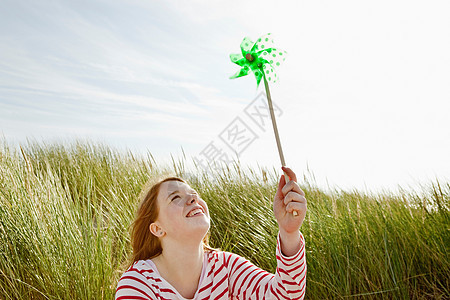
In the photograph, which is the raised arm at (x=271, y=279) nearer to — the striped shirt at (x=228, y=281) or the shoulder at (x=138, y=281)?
the striped shirt at (x=228, y=281)

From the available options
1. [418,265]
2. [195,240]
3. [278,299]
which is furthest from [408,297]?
[195,240]

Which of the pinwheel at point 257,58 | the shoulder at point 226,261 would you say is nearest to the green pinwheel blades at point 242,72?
the pinwheel at point 257,58

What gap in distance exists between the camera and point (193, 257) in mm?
1808

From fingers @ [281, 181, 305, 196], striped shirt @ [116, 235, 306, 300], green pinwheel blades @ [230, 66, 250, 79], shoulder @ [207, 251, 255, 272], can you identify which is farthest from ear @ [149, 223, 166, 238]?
green pinwheel blades @ [230, 66, 250, 79]

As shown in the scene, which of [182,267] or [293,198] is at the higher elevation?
[293,198]

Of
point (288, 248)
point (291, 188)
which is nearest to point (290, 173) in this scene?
point (291, 188)

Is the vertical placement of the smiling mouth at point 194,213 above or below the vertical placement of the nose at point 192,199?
below

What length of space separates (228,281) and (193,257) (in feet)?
0.70

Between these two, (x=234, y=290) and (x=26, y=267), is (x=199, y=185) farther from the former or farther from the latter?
(x=234, y=290)

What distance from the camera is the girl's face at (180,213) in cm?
176

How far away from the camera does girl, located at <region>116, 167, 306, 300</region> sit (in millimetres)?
1658

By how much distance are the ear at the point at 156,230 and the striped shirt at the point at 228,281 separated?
0.39 ft

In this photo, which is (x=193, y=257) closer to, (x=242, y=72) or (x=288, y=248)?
(x=288, y=248)

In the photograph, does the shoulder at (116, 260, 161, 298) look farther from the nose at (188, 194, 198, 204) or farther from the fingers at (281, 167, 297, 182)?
the fingers at (281, 167, 297, 182)
